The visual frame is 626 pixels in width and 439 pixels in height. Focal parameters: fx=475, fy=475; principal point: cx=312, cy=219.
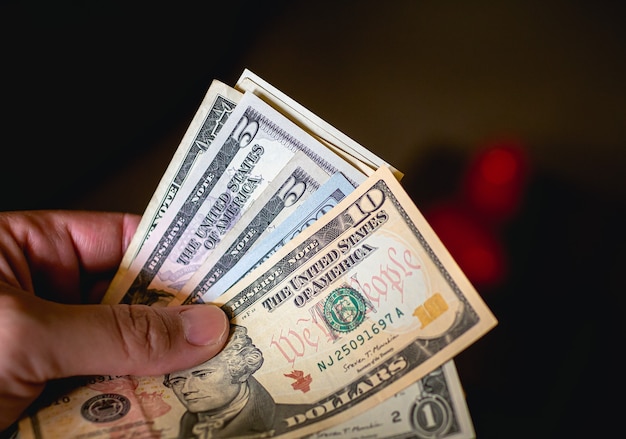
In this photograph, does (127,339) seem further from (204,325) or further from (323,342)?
(323,342)

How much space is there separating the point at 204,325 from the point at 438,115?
0.72m

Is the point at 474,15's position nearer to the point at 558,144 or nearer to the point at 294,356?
the point at 558,144

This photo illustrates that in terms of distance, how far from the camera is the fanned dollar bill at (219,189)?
0.68 metres

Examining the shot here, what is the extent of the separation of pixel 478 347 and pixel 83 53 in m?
0.90

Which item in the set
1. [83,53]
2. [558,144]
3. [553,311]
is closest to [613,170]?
[558,144]

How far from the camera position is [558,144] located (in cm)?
102

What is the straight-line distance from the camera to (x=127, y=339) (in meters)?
0.55

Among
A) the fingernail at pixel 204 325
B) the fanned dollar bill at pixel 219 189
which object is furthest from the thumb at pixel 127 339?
the fanned dollar bill at pixel 219 189

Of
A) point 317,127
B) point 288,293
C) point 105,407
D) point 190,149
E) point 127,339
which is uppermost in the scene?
point 317,127

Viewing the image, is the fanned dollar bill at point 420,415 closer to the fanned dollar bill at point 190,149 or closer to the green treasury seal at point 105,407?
the green treasury seal at point 105,407

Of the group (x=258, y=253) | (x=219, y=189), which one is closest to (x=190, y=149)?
(x=219, y=189)

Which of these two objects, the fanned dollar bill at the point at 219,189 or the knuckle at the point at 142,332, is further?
the fanned dollar bill at the point at 219,189

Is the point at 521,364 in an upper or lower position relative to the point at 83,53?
lower

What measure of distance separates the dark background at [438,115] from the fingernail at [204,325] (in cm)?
47
